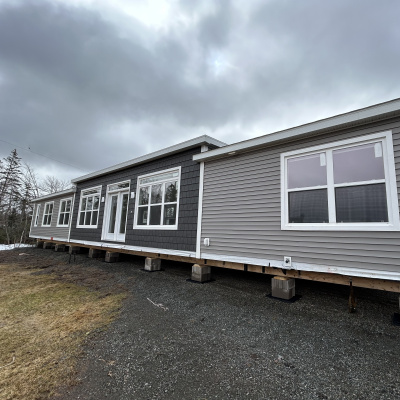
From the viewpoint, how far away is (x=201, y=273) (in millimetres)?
4926

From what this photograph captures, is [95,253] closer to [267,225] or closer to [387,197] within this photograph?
[267,225]

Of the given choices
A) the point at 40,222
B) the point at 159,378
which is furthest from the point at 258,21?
the point at 40,222

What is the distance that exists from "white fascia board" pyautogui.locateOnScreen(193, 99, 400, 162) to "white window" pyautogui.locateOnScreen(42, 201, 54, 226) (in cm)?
1270

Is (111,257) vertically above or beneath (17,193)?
beneath

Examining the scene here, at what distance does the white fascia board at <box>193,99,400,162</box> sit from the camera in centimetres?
308

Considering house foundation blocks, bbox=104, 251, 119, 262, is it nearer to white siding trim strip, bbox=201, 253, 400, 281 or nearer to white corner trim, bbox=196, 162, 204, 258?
white corner trim, bbox=196, 162, 204, 258

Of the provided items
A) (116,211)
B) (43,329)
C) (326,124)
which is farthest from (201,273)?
(116,211)

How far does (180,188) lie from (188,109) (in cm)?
1030

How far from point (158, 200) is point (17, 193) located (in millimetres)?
21110

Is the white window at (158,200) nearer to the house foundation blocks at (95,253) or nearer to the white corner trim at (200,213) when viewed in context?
the white corner trim at (200,213)

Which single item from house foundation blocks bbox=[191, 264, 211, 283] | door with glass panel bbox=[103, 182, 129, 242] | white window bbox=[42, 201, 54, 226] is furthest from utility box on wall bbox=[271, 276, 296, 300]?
white window bbox=[42, 201, 54, 226]

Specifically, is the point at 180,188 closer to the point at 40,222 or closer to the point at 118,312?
the point at 118,312

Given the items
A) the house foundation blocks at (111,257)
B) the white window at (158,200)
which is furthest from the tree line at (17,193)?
the white window at (158,200)

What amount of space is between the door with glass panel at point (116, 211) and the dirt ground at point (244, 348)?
4171 millimetres
